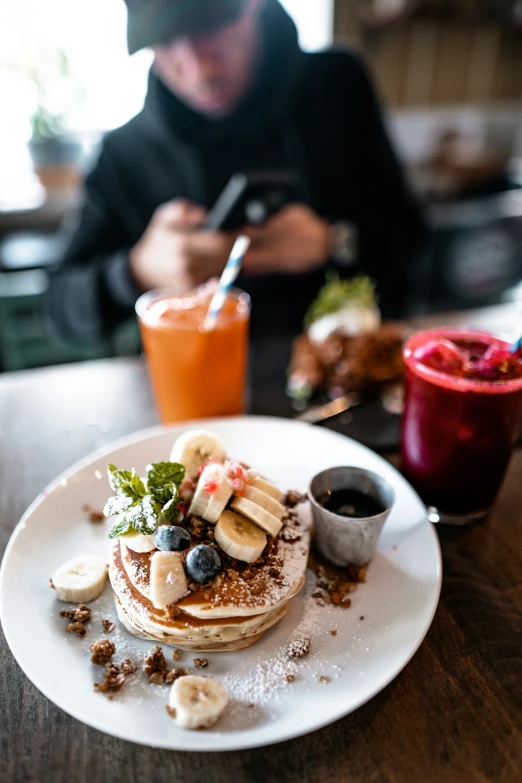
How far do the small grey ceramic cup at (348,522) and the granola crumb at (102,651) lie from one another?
386mm

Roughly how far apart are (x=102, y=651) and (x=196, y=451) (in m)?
0.37

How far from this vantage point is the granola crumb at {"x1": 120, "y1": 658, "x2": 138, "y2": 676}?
0.76m

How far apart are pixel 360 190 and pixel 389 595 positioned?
2.18m

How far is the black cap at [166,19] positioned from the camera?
1697 mm

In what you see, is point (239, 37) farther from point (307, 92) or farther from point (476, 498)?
point (476, 498)

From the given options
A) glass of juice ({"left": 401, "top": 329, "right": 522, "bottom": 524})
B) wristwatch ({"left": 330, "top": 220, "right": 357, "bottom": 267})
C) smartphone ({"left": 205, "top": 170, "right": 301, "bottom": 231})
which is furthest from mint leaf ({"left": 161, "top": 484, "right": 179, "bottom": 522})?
wristwatch ({"left": 330, "top": 220, "right": 357, "bottom": 267})

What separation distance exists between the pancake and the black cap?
1.62 m

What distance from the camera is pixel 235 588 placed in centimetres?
82

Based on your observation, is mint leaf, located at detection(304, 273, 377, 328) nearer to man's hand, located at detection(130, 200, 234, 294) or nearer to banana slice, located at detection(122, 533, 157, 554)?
man's hand, located at detection(130, 200, 234, 294)

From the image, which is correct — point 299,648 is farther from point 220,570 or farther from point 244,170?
point 244,170

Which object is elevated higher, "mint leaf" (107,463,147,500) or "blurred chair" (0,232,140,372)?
"mint leaf" (107,463,147,500)

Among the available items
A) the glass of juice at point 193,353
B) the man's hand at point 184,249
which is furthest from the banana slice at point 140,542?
the man's hand at point 184,249

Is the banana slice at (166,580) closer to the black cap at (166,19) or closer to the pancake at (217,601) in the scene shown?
the pancake at (217,601)

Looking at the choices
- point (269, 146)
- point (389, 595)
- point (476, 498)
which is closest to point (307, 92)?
point (269, 146)
